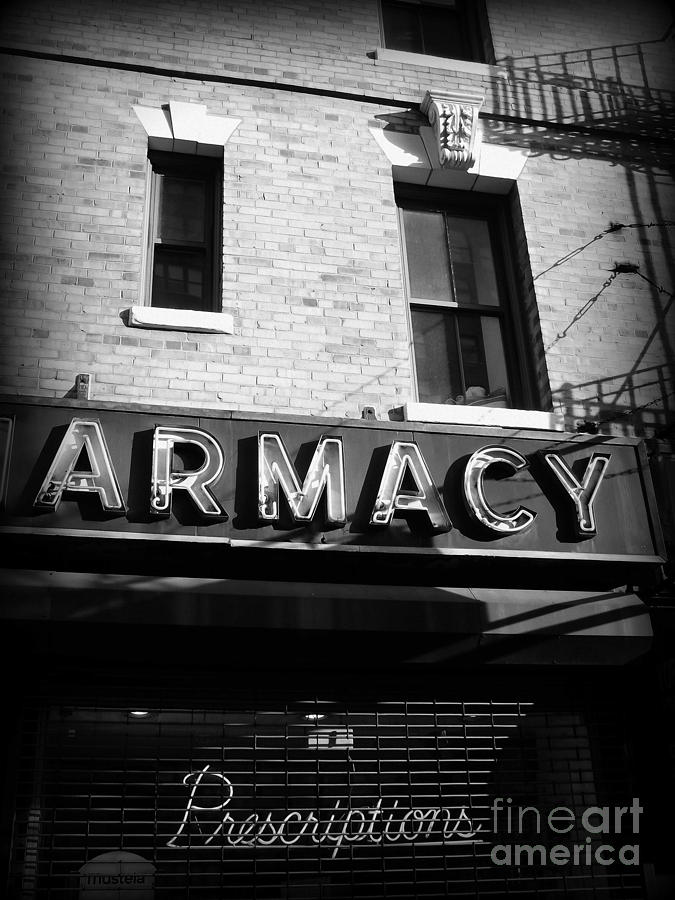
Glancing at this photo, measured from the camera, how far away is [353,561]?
263 inches

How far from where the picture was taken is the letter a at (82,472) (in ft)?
20.0

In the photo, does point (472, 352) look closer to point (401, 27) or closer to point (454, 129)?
point (454, 129)

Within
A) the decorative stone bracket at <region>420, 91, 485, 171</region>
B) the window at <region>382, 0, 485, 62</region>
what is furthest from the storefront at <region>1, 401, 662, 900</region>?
the window at <region>382, 0, 485, 62</region>

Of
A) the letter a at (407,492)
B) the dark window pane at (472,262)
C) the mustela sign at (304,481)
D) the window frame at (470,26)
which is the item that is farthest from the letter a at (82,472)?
the window frame at (470,26)

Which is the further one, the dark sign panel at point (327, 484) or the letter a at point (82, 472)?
the dark sign panel at point (327, 484)

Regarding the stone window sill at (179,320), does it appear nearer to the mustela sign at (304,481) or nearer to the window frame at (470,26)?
the mustela sign at (304,481)

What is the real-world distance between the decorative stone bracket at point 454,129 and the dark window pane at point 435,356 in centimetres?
150

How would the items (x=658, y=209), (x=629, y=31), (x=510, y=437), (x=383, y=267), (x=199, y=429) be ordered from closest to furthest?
(x=199, y=429)
(x=510, y=437)
(x=383, y=267)
(x=658, y=209)
(x=629, y=31)

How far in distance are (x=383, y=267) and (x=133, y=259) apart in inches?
87.8

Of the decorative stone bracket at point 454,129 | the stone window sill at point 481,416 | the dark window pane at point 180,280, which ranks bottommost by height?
the stone window sill at point 481,416

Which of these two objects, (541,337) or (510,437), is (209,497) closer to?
(510,437)

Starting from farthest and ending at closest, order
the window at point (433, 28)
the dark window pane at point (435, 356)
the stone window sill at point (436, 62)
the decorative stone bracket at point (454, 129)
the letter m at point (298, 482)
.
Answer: the window at point (433, 28), the stone window sill at point (436, 62), the decorative stone bracket at point (454, 129), the dark window pane at point (435, 356), the letter m at point (298, 482)

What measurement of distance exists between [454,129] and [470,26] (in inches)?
85.4

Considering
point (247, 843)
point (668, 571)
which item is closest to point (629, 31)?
point (668, 571)
